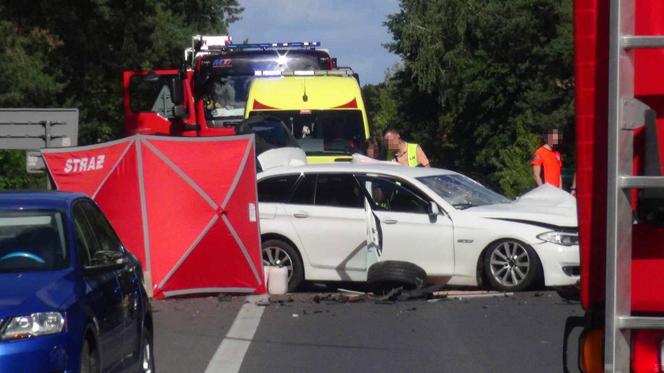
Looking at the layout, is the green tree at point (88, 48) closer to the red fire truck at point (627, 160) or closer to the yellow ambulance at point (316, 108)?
the yellow ambulance at point (316, 108)

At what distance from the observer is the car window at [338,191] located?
14.9m

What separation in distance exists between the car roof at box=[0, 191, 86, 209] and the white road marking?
230cm

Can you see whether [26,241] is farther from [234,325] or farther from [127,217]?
[127,217]

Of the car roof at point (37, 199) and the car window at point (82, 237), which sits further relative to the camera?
the car roof at point (37, 199)

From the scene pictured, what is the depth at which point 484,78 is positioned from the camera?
63.0 meters

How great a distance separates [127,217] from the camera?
14352mm

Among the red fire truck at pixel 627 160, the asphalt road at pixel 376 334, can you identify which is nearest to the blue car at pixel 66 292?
the asphalt road at pixel 376 334

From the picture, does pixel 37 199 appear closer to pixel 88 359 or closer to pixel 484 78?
pixel 88 359

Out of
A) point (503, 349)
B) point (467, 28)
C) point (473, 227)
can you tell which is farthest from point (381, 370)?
point (467, 28)

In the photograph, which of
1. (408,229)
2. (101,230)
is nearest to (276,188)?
(408,229)

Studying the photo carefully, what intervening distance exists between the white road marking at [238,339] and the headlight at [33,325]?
127 inches

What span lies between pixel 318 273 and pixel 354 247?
21.3 inches

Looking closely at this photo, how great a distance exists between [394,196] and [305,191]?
1.12 m

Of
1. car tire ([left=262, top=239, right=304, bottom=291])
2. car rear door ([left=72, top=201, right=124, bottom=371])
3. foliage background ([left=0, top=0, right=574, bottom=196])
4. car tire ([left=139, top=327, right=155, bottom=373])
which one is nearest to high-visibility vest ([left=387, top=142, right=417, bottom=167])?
car tire ([left=262, top=239, right=304, bottom=291])
